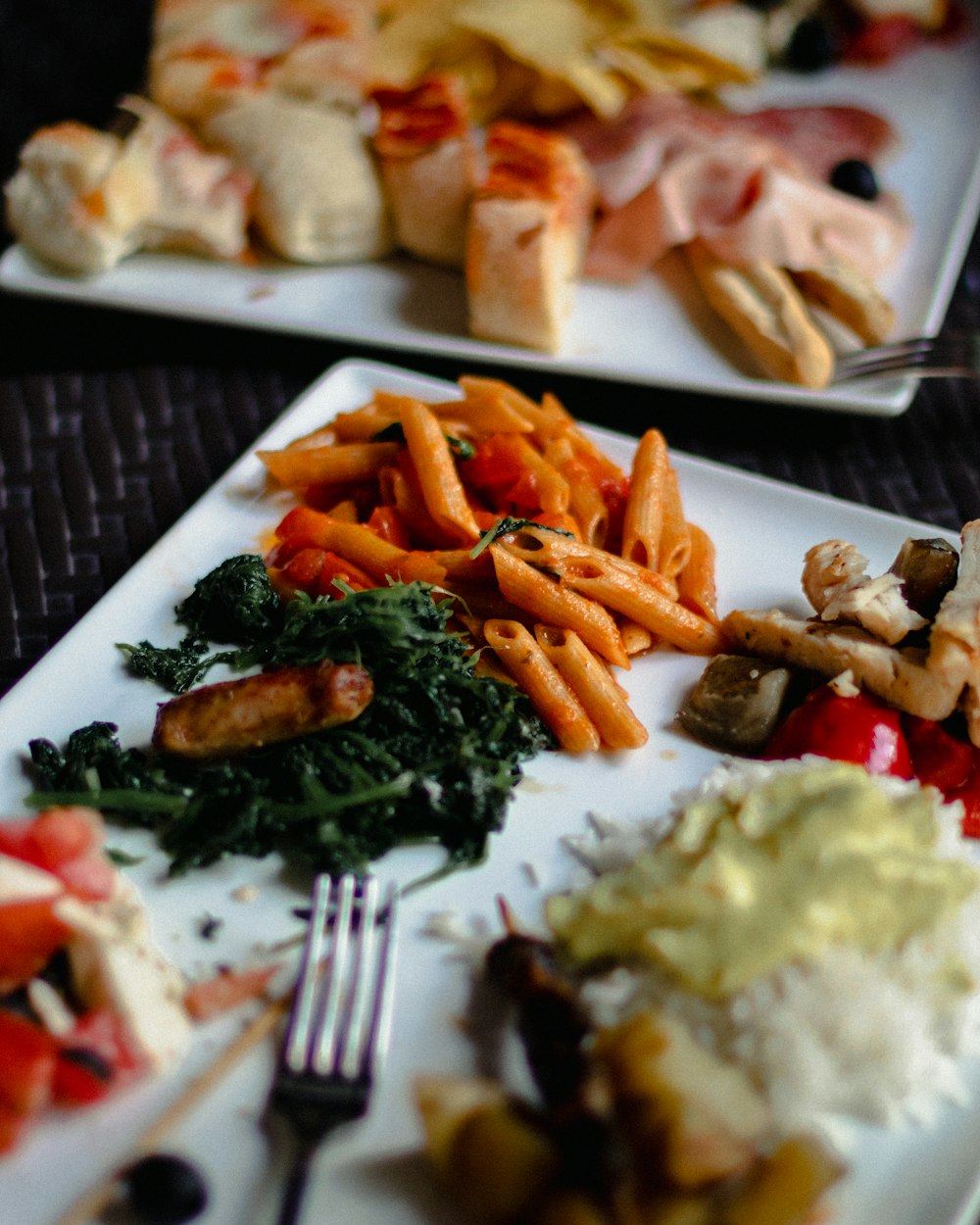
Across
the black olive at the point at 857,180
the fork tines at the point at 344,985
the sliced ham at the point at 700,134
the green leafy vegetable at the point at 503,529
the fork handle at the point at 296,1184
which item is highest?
the sliced ham at the point at 700,134

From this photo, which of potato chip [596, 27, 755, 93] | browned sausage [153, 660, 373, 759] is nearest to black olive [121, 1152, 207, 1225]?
browned sausage [153, 660, 373, 759]

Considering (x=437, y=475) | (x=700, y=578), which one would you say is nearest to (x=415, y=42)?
(x=437, y=475)

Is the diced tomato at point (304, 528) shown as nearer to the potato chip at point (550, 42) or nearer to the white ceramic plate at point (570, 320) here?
the white ceramic plate at point (570, 320)

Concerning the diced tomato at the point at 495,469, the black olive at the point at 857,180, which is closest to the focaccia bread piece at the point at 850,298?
the black olive at the point at 857,180

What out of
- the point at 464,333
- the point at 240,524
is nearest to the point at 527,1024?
the point at 240,524

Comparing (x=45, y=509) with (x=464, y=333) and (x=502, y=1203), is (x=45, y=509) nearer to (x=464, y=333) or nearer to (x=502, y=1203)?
(x=464, y=333)

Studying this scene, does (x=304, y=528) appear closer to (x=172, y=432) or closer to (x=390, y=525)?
(x=390, y=525)

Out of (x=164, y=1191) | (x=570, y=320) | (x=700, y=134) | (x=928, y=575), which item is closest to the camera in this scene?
(x=164, y=1191)

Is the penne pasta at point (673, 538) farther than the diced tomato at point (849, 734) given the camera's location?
Yes
